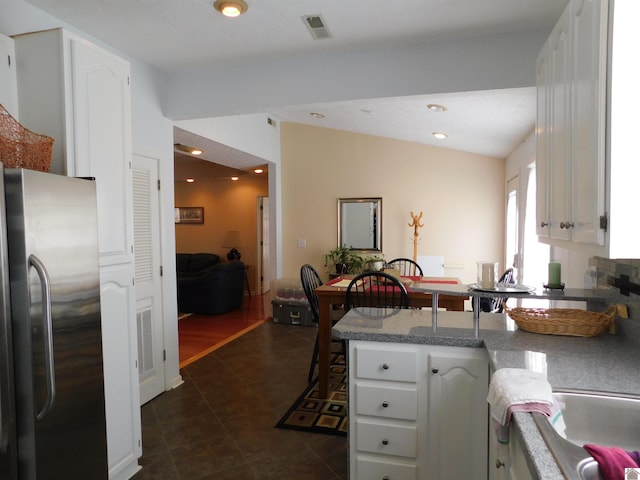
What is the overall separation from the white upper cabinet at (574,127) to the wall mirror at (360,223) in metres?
4.16

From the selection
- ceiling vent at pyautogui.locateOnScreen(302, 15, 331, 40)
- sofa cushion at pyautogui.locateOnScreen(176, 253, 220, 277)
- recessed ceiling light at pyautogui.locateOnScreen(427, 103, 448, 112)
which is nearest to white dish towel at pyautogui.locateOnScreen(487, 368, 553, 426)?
ceiling vent at pyautogui.locateOnScreen(302, 15, 331, 40)

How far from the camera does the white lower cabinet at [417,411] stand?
1.82 meters

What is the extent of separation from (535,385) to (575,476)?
0.36 meters

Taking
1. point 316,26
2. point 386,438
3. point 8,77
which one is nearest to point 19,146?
point 8,77

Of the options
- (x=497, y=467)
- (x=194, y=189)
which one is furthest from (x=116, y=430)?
(x=194, y=189)

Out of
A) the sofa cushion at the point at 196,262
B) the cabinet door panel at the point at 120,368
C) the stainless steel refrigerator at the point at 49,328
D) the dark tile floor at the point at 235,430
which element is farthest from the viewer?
the sofa cushion at the point at 196,262

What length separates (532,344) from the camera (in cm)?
179

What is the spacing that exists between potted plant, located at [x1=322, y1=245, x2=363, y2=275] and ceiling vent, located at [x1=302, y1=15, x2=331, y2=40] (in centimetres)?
371

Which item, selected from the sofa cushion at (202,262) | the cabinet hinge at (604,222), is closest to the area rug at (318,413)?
the cabinet hinge at (604,222)

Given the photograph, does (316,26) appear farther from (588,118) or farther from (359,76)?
(588,118)

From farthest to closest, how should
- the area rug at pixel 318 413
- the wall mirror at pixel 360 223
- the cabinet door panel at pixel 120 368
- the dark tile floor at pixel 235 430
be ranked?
the wall mirror at pixel 360 223 → the area rug at pixel 318 413 → the dark tile floor at pixel 235 430 → the cabinet door panel at pixel 120 368

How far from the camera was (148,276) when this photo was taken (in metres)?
3.33

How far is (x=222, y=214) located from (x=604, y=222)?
7.96 m

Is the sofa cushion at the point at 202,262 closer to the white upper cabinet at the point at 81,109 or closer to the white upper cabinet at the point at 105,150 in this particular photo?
the white upper cabinet at the point at 105,150
